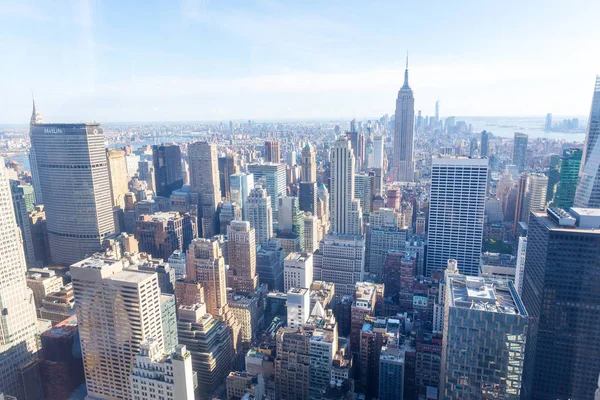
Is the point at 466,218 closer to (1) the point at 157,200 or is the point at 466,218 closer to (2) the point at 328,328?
(2) the point at 328,328

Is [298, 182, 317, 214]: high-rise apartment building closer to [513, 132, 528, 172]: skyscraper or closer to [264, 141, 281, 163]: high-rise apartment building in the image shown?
[264, 141, 281, 163]: high-rise apartment building

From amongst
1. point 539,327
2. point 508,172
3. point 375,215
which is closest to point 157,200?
point 375,215

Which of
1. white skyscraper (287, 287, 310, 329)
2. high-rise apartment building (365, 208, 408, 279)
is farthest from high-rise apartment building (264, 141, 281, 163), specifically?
white skyscraper (287, 287, 310, 329)

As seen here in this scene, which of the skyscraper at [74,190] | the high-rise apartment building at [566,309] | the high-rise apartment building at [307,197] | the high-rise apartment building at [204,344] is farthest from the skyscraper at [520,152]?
the skyscraper at [74,190]

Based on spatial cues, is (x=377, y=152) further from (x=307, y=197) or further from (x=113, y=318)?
(x=113, y=318)

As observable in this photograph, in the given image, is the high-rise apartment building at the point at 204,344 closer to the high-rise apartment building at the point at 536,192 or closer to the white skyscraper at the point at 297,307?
the white skyscraper at the point at 297,307

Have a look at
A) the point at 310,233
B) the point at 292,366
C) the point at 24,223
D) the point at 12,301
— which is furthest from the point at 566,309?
the point at 24,223
